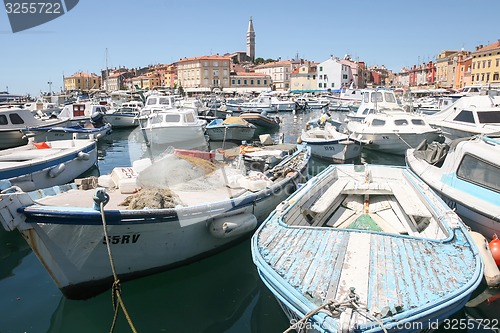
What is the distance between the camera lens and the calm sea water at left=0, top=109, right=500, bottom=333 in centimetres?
578

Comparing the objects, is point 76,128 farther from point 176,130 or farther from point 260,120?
point 260,120

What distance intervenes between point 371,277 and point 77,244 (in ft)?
14.9

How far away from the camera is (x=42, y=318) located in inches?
234

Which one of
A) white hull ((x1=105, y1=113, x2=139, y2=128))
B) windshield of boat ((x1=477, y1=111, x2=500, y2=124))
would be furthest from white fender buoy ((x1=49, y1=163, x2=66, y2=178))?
white hull ((x1=105, y1=113, x2=139, y2=128))

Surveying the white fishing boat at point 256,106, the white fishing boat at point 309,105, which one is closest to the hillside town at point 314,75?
the white fishing boat at point 309,105

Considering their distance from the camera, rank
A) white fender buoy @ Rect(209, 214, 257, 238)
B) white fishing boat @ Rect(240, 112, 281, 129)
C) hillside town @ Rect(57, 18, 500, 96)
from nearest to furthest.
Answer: white fender buoy @ Rect(209, 214, 257, 238) < white fishing boat @ Rect(240, 112, 281, 129) < hillside town @ Rect(57, 18, 500, 96)

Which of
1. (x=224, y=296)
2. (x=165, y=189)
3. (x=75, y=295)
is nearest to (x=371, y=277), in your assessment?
(x=224, y=296)

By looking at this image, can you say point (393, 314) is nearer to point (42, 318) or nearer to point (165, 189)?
point (165, 189)

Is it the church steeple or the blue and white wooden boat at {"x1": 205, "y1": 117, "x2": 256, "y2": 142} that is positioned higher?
the church steeple

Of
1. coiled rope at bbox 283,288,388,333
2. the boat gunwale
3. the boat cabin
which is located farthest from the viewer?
the boat cabin

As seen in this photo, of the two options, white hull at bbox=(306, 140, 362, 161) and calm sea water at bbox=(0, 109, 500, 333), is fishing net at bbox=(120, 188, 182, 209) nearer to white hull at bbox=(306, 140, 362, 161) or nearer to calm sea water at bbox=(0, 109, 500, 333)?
calm sea water at bbox=(0, 109, 500, 333)

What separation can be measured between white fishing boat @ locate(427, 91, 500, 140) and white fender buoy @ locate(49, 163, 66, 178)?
16031mm

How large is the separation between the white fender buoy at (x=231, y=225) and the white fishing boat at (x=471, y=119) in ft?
39.8

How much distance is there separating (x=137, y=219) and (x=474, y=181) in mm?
7319
